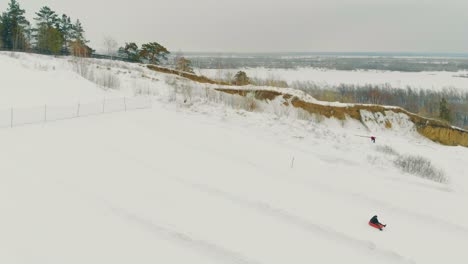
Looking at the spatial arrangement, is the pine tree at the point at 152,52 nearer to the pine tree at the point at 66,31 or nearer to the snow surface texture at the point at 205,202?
the pine tree at the point at 66,31

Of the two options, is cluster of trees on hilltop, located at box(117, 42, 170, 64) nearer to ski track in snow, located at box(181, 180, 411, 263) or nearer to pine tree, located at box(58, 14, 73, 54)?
pine tree, located at box(58, 14, 73, 54)

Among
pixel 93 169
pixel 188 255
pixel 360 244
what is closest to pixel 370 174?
pixel 360 244

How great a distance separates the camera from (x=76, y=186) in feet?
34.4

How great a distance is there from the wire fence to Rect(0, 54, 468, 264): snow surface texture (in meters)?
1.16

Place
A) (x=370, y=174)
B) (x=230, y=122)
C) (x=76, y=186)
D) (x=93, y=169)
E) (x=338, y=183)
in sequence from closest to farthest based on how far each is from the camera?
(x=76, y=186), (x=93, y=169), (x=338, y=183), (x=370, y=174), (x=230, y=122)

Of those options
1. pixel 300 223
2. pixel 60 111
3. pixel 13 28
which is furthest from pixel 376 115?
pixel 13 28

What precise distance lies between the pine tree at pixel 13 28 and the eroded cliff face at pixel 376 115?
1801 inches

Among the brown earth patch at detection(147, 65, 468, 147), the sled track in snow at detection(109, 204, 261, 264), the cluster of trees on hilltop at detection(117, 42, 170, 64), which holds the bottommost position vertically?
the sled track in snow at detection(109, 204, 261, 264)

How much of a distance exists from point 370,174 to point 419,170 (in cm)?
506

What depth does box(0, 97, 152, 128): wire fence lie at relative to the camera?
1735 centimetres

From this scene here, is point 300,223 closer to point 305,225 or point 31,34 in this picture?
point 305,225

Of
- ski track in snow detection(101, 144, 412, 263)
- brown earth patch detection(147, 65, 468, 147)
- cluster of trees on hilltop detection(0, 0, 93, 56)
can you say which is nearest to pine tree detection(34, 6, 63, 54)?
cluster of trees on hilltop detection(0, 0, 93, 56)

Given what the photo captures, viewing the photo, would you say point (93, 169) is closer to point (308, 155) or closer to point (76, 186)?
point (76, 186)

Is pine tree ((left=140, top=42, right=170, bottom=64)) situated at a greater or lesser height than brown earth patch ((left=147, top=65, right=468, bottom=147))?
greater
